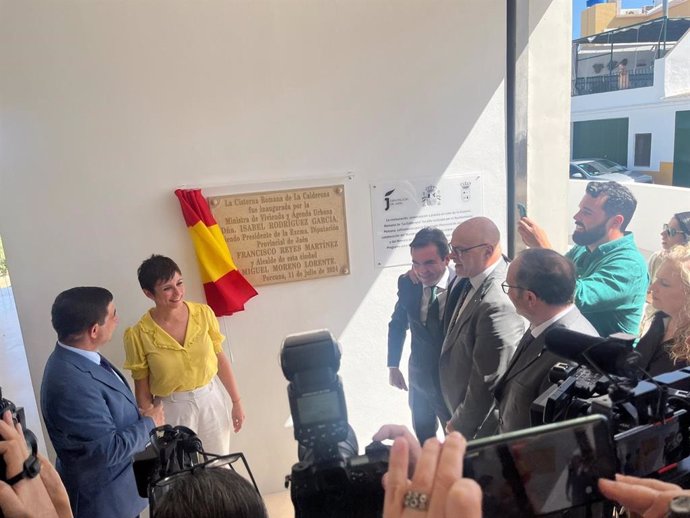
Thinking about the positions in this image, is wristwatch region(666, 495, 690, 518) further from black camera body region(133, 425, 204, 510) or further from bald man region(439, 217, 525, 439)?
bald man region(439, 217, 525, 439)

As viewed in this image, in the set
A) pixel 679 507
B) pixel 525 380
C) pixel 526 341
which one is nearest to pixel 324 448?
pixel 679 507

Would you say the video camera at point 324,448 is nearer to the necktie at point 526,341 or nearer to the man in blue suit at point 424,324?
the necktie at point 526,341

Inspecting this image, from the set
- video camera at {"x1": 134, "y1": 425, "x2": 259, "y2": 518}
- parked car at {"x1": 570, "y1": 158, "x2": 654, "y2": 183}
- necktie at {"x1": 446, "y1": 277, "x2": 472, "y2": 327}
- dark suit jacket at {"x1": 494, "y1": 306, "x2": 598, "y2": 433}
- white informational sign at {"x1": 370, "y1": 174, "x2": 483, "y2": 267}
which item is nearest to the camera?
video camera at {"x1": 134, "y1": 425, "x2": 259, "y2": 518}

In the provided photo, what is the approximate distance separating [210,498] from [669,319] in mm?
1793

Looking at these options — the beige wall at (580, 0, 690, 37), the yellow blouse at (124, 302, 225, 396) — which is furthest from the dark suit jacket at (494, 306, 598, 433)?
the beige wall at (580, 0, 690, 37)

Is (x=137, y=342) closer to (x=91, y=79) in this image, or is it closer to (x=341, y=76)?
(x=91, y=79)

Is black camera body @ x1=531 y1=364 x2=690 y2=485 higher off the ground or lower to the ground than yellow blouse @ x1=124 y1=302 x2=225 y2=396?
higher

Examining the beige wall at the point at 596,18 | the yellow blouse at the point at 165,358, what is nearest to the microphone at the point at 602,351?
the yellow blouse at the point at 165,358

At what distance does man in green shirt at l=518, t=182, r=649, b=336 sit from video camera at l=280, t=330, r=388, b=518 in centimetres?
177

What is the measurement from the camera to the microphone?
85 centimetres

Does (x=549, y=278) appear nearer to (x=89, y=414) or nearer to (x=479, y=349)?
(x=479, y=349)

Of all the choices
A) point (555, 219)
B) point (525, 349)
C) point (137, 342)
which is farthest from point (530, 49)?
point (137, 342)

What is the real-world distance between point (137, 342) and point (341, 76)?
1.73 m

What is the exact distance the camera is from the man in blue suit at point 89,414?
1734 mm
